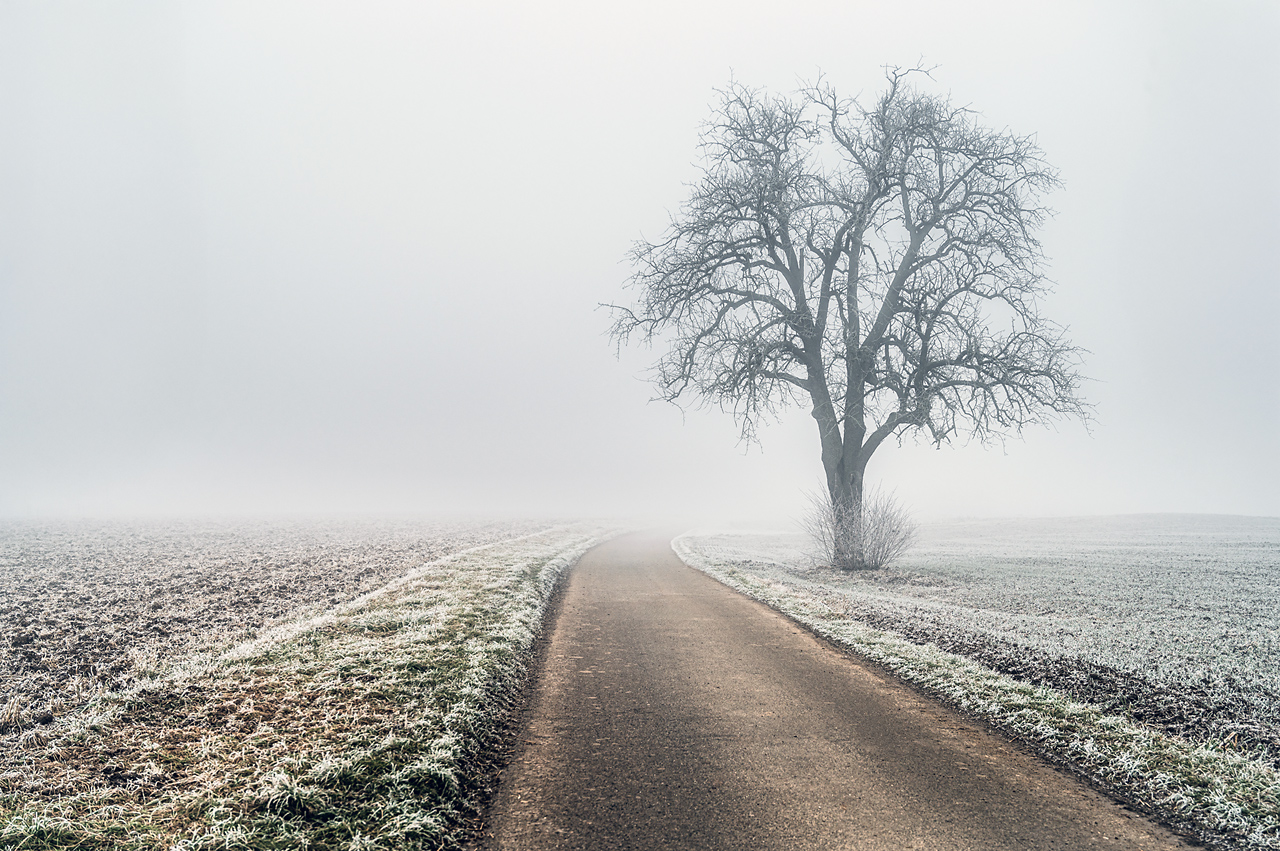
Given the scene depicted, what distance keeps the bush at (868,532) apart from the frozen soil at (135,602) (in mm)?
14331

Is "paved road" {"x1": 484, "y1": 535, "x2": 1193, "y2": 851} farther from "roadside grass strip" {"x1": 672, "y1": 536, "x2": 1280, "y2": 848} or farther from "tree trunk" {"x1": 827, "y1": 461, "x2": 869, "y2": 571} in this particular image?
"tree trunk" {"x1": 827, "y1": 461, "x2": 869, "y2": 571}

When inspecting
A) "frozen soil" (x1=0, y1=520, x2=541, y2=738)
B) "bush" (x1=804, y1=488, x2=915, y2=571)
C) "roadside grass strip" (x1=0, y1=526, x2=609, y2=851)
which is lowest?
"frozen soil" (x1=0, y1=520, x2=541, y2=738)

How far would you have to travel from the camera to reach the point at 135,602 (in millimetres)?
12766

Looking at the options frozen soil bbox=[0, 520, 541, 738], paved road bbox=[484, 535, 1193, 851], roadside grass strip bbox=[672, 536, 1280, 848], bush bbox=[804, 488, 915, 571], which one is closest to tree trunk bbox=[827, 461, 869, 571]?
bush bbox=[804, 488, 915, 571]

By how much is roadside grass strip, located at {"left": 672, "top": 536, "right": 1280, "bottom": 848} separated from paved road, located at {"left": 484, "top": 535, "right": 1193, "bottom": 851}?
304 mm

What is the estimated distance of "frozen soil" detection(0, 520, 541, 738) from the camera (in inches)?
291

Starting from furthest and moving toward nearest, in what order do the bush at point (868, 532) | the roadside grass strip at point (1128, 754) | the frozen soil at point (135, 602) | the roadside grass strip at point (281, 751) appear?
1. the bush at point (868, 532)
2. the frozen soil at point (135, 602)
3. the roadside grass strip at point (1128, 754)
4. the roadside grass strip at point (281, 751)

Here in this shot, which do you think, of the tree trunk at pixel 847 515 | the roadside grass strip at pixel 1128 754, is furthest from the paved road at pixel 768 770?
the tree trunk at pixel 847 515

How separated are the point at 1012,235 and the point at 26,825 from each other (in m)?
25.8

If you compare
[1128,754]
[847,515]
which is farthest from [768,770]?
[847,515]

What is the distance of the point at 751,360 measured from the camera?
19.5m

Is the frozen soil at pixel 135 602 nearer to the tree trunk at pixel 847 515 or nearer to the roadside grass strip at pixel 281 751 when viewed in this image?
the roadside grass strip at pixel 281 751

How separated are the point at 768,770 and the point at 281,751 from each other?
13.2ft

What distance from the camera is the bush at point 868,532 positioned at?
1981 cm
